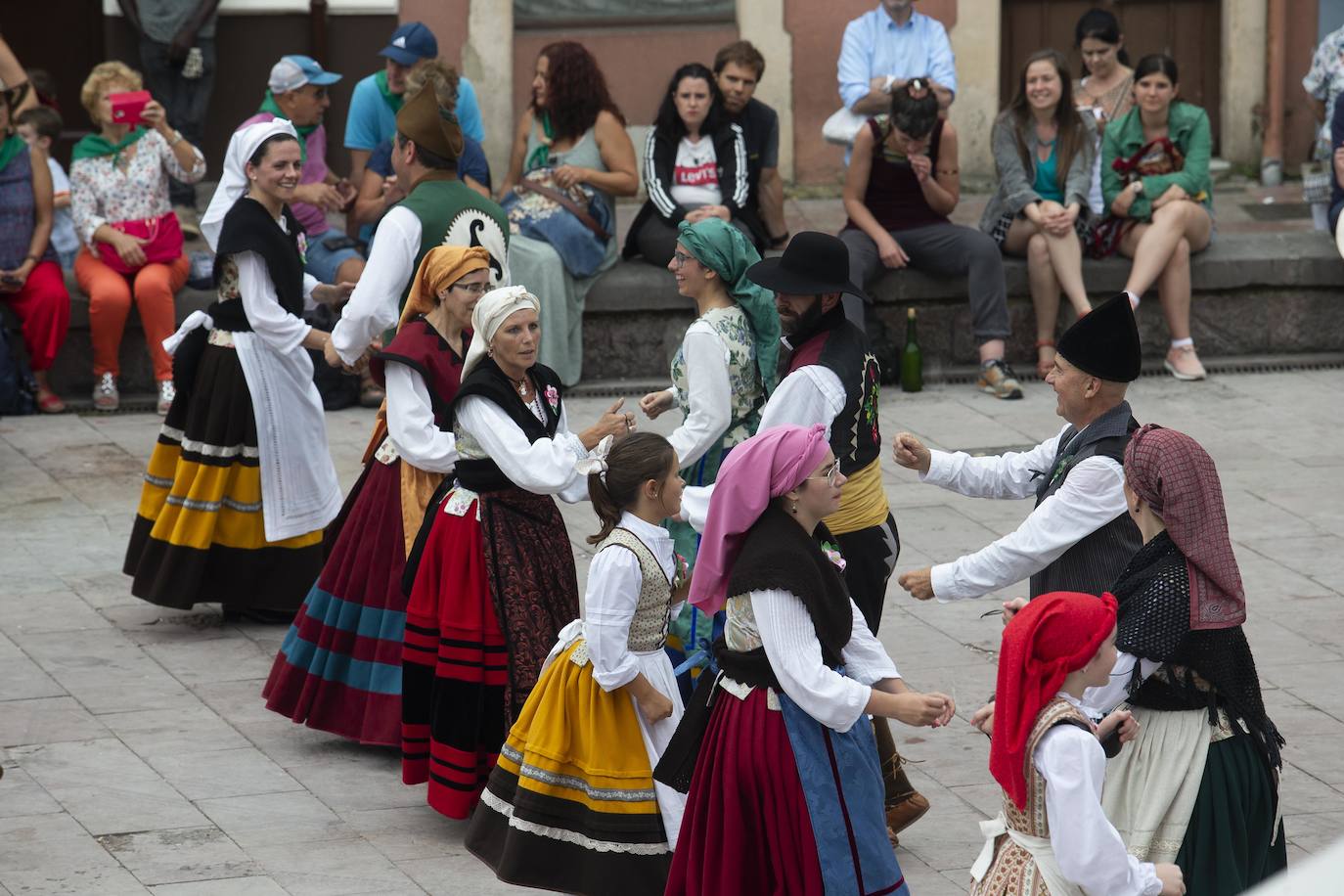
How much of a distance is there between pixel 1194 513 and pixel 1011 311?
6879 millimetres

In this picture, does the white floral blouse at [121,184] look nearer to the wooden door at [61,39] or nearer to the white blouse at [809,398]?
the wooden door at [61,39]

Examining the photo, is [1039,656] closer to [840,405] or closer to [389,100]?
[840,405]

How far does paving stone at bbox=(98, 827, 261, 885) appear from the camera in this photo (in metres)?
5.41

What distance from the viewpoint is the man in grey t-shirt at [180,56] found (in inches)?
467

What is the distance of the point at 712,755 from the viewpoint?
443cm

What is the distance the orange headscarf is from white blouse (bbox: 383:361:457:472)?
139mm

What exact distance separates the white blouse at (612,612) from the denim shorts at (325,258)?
5950 millimetres

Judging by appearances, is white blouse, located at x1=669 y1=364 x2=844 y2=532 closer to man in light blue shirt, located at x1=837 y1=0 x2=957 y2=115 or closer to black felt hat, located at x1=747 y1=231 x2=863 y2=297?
black felt hat, located at x1=747 y1=231 x2=863 y2=297

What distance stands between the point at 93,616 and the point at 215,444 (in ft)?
2.92

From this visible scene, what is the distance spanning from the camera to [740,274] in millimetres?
5945

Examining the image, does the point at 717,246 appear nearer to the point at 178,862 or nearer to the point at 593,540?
the point at 593,540

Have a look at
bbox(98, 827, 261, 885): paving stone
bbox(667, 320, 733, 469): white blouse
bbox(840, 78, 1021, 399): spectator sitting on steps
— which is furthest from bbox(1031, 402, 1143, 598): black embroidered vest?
bbox(840, 78, 1021, 399): spectator sitting on steps

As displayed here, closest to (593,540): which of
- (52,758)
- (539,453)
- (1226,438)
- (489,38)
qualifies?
(539,453)

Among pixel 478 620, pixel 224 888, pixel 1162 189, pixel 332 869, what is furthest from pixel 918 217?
pixel 224 888
